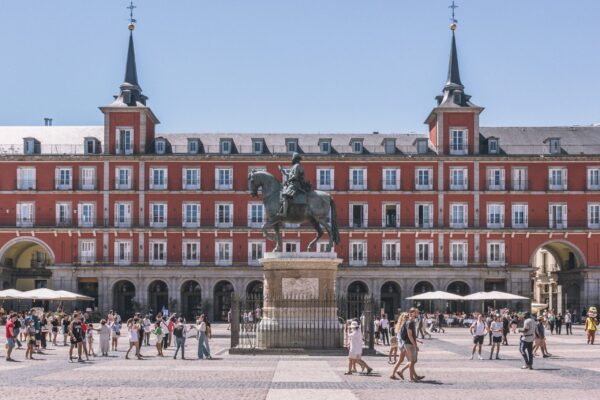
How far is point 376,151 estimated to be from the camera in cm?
8050

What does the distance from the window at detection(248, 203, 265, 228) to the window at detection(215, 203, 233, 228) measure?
5.18 ft

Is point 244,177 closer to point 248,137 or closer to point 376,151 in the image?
point 248,137

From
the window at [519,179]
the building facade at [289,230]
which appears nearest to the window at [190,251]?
the building facade at [289,230]

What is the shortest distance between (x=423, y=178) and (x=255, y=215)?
562 inches

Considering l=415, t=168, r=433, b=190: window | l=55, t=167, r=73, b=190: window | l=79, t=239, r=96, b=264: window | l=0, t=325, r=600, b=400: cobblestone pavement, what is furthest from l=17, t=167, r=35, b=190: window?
l=0, t=325, r=600, b=400: cobblestone pavement

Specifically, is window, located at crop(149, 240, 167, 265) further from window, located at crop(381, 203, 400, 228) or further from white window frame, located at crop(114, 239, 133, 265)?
window, located at crop(381, 203, 400, 228)

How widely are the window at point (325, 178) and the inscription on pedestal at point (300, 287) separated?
44219 mm

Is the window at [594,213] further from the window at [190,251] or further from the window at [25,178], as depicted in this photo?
the window at [25,178]

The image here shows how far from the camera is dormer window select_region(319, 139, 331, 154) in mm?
80312

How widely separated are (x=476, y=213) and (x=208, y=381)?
56082 mm

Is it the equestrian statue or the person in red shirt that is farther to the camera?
the equestrian statue

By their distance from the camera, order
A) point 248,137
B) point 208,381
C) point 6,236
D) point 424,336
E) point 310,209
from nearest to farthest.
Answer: point 208,381
point 310,209
point 424,336
point 6,236
point 248,137

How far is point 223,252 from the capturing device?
7862 centimetres

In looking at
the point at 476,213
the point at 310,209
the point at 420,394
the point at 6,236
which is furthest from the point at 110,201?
the point at 420,394
